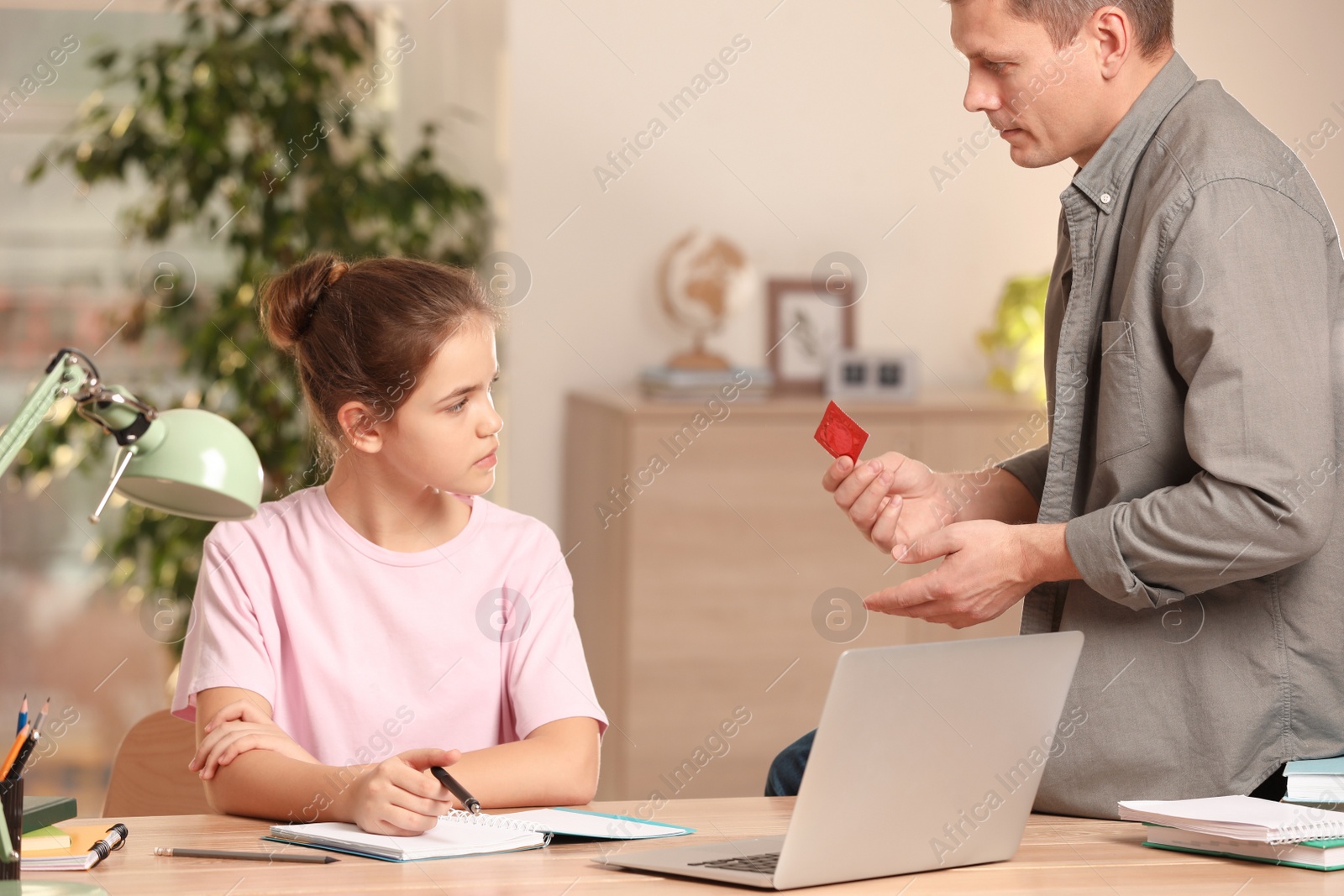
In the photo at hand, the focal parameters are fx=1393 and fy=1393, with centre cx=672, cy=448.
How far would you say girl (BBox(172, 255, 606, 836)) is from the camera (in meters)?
1.70

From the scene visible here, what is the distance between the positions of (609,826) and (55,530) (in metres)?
3.87

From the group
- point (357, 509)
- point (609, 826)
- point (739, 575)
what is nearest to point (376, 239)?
point (739, 575)

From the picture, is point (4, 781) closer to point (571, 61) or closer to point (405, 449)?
point (405, 449)

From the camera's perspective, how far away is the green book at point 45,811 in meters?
1.27

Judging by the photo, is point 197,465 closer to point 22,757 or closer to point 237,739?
point 22,757

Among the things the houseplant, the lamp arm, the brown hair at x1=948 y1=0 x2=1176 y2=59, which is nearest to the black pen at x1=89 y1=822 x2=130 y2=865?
the lamp arm

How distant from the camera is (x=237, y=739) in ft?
5.06

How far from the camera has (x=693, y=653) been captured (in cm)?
356

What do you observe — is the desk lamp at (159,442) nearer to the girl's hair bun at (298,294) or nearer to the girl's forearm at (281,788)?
the girl's forearm at (281,788)

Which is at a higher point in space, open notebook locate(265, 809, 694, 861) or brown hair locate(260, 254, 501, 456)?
brown hair locate(260, 254, 501, 456)

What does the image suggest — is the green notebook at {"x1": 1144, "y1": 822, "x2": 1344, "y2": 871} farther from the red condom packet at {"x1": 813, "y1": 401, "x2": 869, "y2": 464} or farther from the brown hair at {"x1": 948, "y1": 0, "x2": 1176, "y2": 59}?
the brown hair at {"x1": 948, "y1": 0, "x2": 1176, "y2": 59}

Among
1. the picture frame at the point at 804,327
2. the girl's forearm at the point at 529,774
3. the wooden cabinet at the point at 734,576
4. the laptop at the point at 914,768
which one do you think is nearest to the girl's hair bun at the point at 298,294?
the girl's forearm at the point at 529,774

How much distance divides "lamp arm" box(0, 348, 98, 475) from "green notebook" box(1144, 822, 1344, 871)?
1059 mm

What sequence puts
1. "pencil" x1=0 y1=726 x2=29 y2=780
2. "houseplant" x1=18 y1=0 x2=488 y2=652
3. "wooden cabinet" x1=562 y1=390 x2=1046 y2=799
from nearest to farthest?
"pencil" x1=0 y1=726 x2=29 y2=780 → "wooden cabinet" x1=562 y1=390 x2=1046 y2=799 → "houseplant" x1=18 y1=0 x2=488 y2=652
